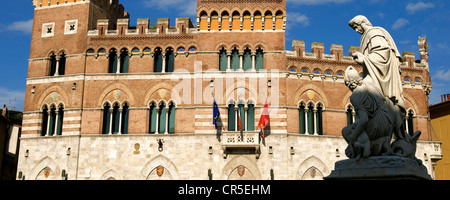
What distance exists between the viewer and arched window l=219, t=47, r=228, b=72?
2795 cm

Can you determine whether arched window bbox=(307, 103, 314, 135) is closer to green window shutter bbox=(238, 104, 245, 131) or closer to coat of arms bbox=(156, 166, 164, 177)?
green window shutter bbox=(238, 104, 245, 131)

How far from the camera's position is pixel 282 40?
2809 centimetres

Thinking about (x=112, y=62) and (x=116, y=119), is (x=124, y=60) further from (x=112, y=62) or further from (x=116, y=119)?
(x=116, y=119)

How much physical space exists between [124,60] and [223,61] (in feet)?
21.1

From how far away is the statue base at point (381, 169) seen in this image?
732 centimetres

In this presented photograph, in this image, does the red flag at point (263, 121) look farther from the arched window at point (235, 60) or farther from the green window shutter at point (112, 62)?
the green window shutter at point (112, 62)

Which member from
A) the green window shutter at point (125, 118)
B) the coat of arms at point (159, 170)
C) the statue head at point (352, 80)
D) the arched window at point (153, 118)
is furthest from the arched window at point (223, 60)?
the statue head at point (352, 80)

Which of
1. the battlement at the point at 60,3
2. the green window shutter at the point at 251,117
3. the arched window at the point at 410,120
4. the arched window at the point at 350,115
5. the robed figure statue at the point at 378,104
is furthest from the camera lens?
the arched window at the point at 410,120

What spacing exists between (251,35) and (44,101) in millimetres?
13887

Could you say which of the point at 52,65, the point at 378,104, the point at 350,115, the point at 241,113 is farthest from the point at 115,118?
the point at 378,104

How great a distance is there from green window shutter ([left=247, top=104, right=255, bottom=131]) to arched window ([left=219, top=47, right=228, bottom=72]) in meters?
2.88
